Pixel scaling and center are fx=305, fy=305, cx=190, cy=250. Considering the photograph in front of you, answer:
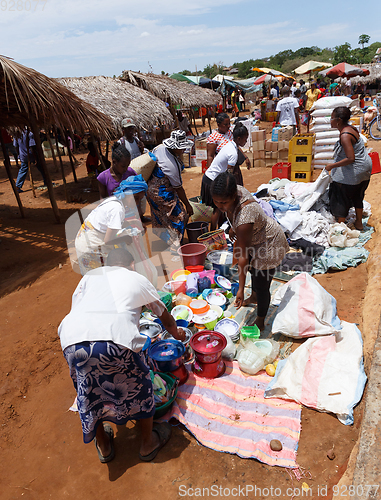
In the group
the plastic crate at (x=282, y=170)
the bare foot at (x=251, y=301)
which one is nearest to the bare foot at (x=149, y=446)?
the bare foot at (x=251, y=301)

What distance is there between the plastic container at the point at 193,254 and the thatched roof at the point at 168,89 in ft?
29.4

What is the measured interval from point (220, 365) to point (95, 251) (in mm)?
1569

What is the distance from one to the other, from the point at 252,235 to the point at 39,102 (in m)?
4.67

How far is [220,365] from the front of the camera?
2676mm

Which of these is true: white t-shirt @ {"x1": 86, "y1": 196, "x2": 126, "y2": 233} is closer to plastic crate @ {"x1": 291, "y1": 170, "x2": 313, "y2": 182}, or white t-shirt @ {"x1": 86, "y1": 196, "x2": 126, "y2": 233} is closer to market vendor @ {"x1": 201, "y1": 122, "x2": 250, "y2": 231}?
market vendor @ {"x1": 201, "y1": 122, "x2": 250, "y2": 231}

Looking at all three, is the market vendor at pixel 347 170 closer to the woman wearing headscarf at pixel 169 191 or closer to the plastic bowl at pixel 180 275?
the woman wearing headscarf at pixel 169 191

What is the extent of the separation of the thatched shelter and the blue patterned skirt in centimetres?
442

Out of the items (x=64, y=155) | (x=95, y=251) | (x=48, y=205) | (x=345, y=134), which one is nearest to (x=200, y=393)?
(x=95, y=251)

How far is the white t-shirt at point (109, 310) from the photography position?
1.66 meters

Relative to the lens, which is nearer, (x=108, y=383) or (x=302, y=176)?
(x=108, y=383)

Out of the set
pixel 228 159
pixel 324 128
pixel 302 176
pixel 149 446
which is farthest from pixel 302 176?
pixel 149 446

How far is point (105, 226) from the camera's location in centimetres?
279

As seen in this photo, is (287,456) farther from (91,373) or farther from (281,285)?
(281,285)

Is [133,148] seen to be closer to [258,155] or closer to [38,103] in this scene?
[38,103]
